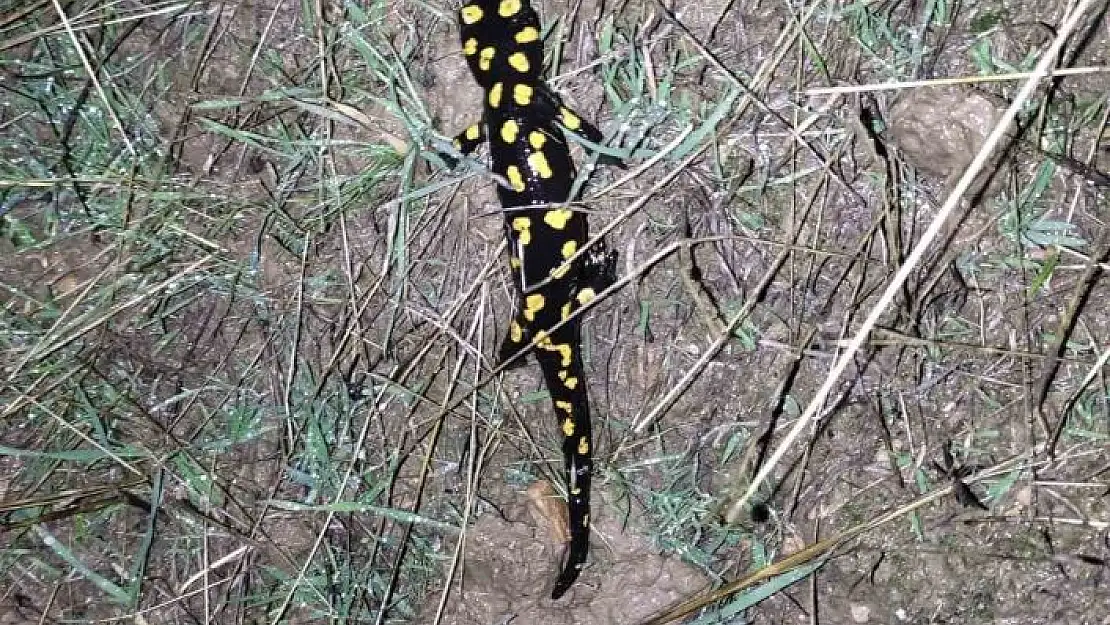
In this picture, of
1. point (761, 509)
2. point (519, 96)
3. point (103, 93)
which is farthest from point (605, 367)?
point (103, 93)

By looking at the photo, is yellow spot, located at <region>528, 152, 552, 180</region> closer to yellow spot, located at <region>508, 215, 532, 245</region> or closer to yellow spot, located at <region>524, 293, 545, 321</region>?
yellow spot, located at <region>508, 215, 532, 245</region>

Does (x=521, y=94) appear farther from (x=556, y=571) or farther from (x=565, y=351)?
(x=556, y=571)

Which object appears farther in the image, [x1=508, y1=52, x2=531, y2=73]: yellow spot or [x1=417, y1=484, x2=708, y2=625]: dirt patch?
[x1=417, y1=484, x2=708, y2=625]: dirt patch

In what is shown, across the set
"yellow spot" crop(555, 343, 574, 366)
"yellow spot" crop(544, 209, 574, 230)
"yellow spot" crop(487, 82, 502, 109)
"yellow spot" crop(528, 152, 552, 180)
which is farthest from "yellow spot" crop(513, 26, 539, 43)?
"yellow spot" crop(555, 343, 574, 366)

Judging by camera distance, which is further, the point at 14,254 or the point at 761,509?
the point at 14,254

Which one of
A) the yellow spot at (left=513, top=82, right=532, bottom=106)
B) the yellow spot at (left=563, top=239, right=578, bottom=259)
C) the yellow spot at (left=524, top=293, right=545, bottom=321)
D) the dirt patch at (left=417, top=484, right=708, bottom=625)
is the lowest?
the dirt patch at (left=417, top=484, right=708, bottom=625)

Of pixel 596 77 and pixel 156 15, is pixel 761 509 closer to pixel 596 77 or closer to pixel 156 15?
pixel 596 77
